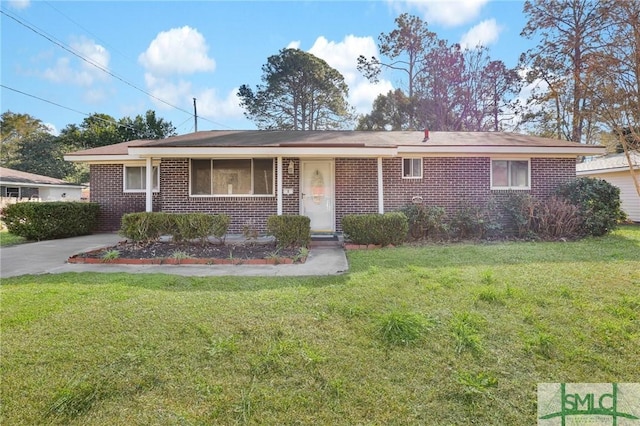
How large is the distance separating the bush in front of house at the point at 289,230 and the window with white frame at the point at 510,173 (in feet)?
22.2

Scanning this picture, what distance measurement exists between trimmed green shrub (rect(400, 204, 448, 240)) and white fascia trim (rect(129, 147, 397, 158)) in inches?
70.1

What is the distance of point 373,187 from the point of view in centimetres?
1053

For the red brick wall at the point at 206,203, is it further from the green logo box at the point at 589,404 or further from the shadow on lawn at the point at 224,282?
the green logo box at the point at 589,404

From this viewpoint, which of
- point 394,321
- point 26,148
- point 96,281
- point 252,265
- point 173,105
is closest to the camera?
point 394,321

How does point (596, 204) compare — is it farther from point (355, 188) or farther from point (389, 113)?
point (389, 113)

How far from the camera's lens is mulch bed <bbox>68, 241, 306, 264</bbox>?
6.82 m

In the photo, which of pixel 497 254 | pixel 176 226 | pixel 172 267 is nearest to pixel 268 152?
pixel 176 226

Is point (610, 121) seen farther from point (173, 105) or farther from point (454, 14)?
point (173, 105)

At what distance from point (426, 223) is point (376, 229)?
1730 millimetres

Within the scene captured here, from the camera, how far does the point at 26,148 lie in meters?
31.2

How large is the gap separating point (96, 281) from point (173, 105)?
928 inches

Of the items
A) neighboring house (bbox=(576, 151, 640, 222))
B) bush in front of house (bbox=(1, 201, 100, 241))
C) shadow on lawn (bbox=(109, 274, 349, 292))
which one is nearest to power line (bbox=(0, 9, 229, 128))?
bush in front of house (bbox=(1, 201, 100, 241))

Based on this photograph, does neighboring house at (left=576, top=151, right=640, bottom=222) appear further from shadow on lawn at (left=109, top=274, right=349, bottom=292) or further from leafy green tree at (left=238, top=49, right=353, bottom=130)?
leafy green tree at (left=238, top=49, right=353, bottom=130)

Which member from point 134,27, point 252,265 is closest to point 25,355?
point 252,265
